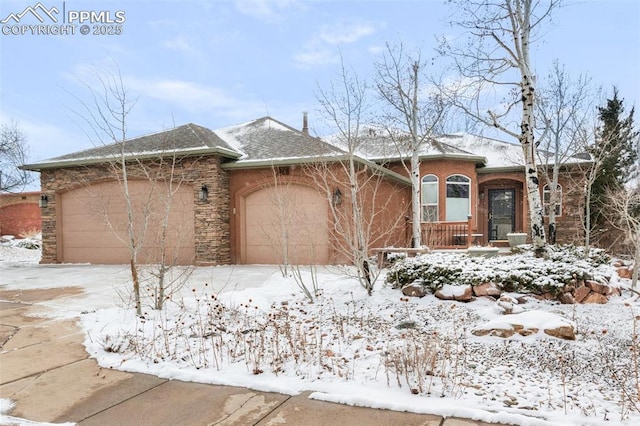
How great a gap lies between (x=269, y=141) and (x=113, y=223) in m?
5.31

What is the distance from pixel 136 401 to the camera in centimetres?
275

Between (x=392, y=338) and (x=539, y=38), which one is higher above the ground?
(x=539, y=38)

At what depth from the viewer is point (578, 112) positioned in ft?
42.8

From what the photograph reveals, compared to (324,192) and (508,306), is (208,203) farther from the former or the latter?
(508,306)

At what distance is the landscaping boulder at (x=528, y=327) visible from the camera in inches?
145

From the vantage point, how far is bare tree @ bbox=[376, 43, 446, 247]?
10484mm

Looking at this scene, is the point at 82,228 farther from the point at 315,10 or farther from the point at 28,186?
the point at 315,10

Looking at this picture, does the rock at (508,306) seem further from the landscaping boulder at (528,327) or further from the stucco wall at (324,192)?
the stucco wall at (324,192)

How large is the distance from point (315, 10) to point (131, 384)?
821cm

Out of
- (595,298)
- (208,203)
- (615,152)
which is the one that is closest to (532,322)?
(595,298)

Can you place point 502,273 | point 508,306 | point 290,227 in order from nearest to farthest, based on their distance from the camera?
point 508,306, point 502,273, point 290,227

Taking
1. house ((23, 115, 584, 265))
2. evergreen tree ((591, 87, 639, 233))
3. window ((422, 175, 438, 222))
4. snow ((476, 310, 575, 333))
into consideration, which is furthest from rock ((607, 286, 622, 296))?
evergreen tree ((591, 87, 639, 233))

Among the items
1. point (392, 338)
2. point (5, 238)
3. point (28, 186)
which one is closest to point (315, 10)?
point (392, 338)

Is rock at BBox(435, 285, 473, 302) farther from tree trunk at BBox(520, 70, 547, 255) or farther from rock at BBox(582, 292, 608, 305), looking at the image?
tree trunk at BBox(520, 70, 547, 255)
